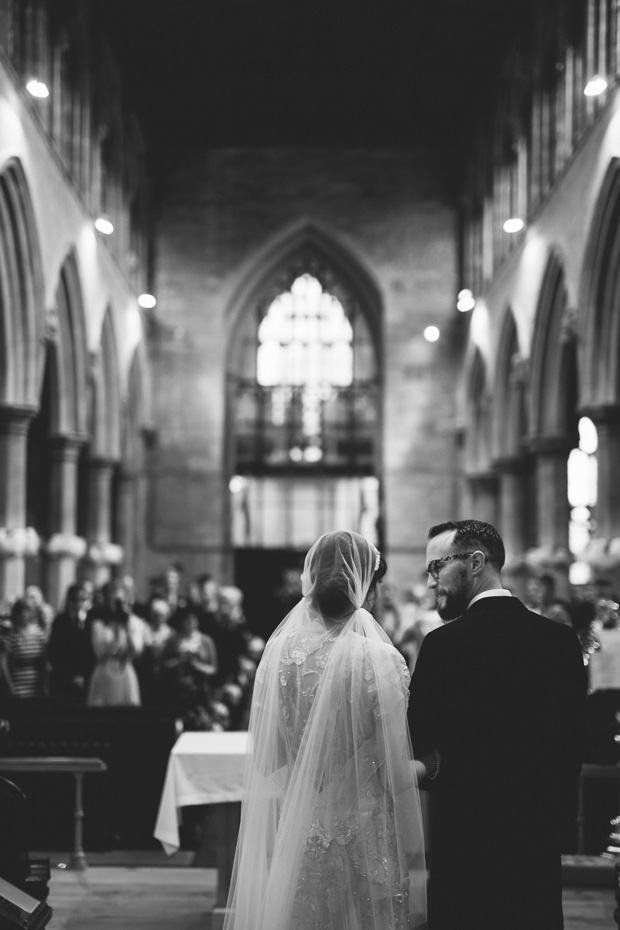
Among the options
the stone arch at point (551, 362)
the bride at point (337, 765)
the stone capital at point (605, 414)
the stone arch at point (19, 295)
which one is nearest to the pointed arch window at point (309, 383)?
the stone arch at point (551, 362)

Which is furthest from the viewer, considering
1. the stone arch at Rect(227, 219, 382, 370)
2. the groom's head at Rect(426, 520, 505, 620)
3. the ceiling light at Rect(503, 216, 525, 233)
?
the stone arch at Rect(227, 219, 382, 370)

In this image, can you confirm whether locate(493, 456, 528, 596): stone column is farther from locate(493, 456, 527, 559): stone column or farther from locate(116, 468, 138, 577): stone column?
locate(116, 468, 138, 577): stone column

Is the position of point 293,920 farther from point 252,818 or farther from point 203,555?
point 203,555

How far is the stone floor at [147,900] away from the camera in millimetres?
5688

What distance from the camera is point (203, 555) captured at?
2350 cm

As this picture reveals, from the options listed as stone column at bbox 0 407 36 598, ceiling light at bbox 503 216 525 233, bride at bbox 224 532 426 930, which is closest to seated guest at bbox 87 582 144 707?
stone column at bbox 0 407 36 598

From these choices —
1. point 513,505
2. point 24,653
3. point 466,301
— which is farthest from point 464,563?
point 466,301

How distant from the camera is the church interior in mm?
10305

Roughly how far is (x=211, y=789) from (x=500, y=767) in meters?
2.83

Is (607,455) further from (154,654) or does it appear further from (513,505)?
(513,505)

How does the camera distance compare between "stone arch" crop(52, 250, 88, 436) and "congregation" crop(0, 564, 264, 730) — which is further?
"stone arch" crop(52, 250, 88, 436)

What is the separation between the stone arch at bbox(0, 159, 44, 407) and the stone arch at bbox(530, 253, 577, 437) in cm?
729

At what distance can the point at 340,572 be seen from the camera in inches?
147

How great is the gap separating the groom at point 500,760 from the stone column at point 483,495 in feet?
63.9
